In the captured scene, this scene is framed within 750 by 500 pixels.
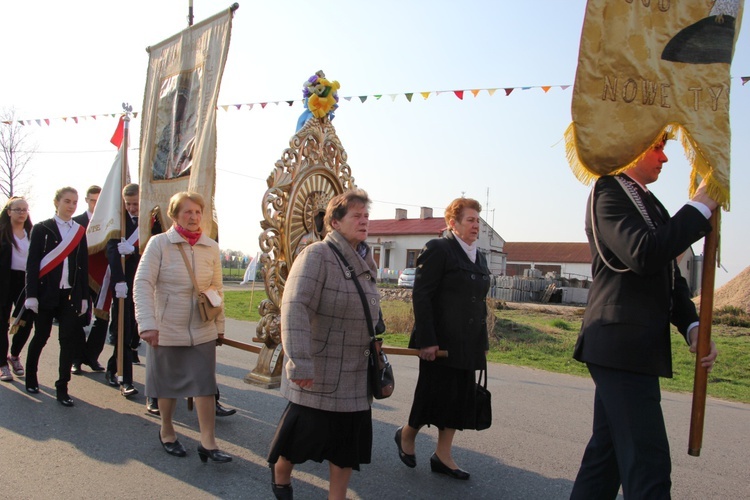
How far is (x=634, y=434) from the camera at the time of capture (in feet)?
8.67

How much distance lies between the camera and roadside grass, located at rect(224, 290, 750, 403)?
8.28m

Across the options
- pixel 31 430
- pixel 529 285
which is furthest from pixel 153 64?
pixel 529 285

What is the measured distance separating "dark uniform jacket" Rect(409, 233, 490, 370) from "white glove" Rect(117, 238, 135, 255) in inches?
132

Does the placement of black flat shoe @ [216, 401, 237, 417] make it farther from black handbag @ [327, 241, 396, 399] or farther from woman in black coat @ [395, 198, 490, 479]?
black handbag @ [327, 241, 396, 399]

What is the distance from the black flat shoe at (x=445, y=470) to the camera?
4.09 meters

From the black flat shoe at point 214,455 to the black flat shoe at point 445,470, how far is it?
1416mm

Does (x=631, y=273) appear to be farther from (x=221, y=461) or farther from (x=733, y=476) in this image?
(x=221, y=461)

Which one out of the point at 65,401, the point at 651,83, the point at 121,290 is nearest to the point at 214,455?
the point at 65,401

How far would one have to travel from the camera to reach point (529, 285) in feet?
95.3

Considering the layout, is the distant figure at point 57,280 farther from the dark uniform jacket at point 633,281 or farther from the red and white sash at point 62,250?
the dark uniform jacket at point 633,281

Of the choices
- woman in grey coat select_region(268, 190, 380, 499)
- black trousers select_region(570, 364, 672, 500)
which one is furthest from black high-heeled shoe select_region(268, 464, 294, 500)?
black trousers select_region(570, 364, 672, 500)

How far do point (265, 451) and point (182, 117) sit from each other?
3270 millimetres

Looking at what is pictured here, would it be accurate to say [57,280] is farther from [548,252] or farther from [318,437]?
[548,252]

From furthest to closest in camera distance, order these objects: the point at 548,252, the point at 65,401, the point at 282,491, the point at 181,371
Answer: the point at 548,252 < the point at 65,401 < the point at 181,371 < the point at 282,491
